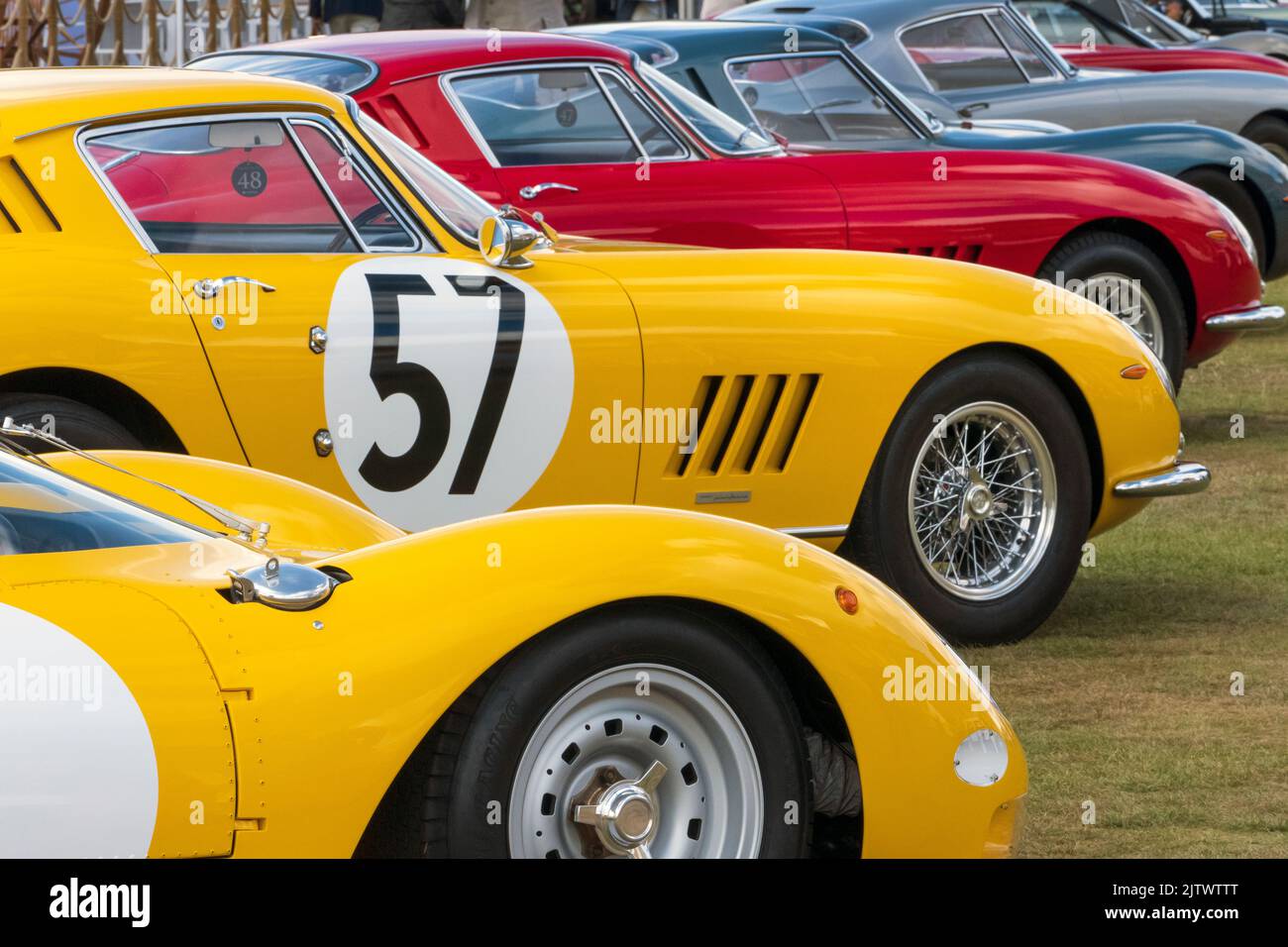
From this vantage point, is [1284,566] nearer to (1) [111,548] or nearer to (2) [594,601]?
(2) [594,601]

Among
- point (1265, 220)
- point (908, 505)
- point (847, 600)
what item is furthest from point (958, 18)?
point (847, 600)

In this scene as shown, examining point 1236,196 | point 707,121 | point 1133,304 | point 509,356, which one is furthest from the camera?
point 1236,196

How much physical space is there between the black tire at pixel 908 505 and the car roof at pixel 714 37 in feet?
13.7

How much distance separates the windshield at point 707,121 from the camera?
27.7ft

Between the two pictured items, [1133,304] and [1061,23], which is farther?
[1061,23]

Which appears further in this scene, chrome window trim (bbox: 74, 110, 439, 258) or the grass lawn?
chrome window trim (bbox: 74, 110, 439, 258)

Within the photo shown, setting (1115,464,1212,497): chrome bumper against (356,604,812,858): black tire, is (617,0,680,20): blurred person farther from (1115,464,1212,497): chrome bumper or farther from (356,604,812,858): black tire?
(356,604,812,858): black tire

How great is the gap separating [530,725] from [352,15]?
1170 cm

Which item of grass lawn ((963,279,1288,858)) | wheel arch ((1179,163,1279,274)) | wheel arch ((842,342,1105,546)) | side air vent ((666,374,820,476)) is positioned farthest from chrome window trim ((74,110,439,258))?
wheel arch ((1179,163,1279,274))

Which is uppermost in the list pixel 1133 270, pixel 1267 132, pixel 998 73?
pixel 998 73

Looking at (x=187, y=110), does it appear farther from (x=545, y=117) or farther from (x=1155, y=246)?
(x=1155, y=246)

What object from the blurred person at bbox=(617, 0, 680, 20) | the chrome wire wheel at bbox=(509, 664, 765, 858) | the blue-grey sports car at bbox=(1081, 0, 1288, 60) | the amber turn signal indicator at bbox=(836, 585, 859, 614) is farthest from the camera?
the blurred person at bbox=(617, 0, 680, 20)

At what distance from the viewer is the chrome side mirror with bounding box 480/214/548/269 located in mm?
5582

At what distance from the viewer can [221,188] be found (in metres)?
5.60
